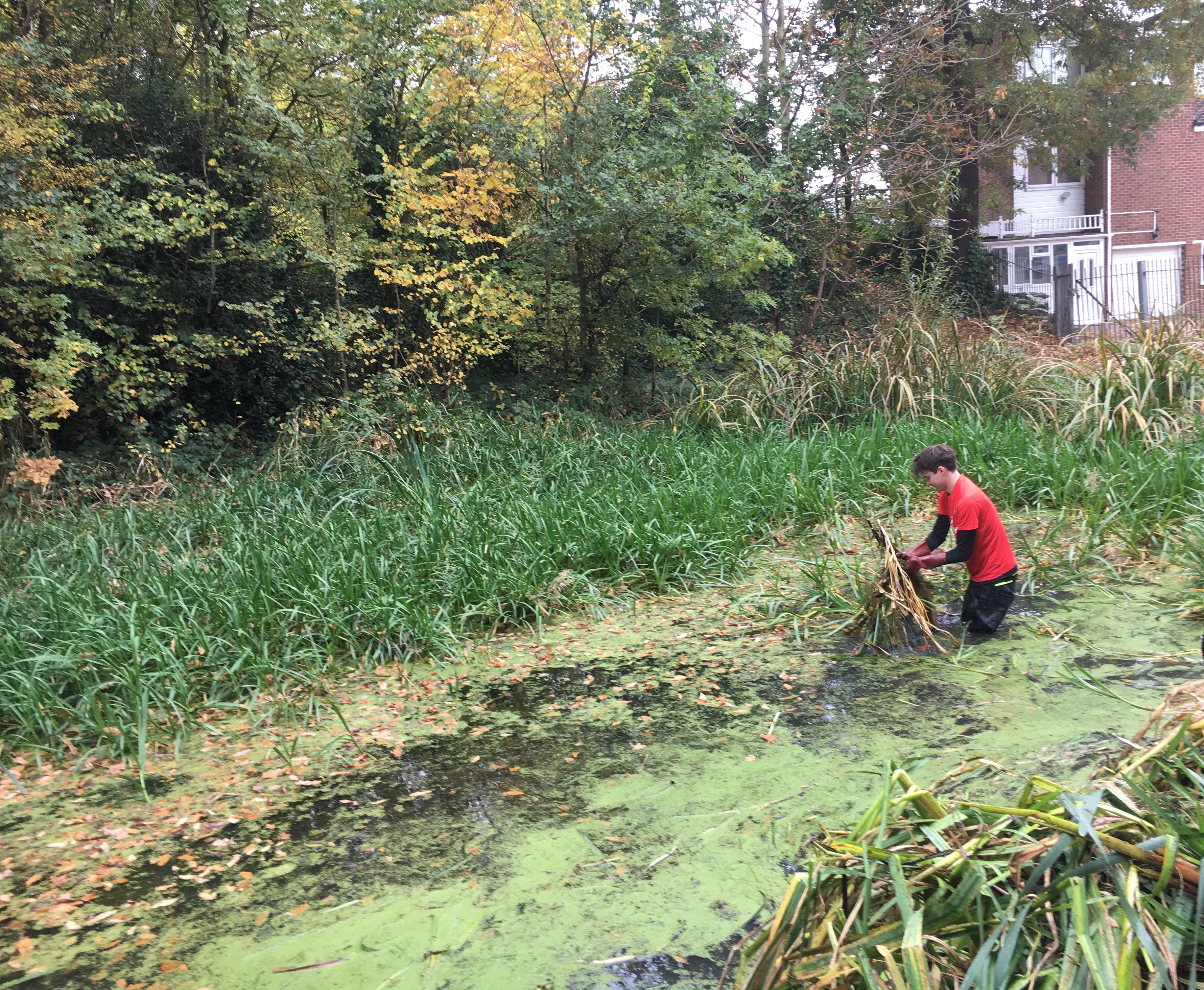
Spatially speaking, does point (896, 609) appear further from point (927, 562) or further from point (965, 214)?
point (965, 214)

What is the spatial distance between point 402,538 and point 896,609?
3.15m

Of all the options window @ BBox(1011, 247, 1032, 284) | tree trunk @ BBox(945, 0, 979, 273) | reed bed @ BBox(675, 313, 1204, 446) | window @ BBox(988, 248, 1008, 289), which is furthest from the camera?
window @ BBox(1011, 247, 1032, 284)

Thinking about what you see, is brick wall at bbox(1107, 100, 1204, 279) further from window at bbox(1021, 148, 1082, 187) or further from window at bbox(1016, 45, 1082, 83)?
window at bbox(1016, 45, 1082, 83)

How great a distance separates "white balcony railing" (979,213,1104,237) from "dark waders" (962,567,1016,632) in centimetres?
2072

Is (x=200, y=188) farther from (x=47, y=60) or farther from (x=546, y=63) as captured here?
(x=546, y=63)

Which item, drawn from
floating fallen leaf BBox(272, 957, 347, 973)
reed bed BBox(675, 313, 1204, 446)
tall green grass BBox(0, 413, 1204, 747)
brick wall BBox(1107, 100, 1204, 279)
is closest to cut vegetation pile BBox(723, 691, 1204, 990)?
floating fallen leaf BBox(272, 957, 347, 973)

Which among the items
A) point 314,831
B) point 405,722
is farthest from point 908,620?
point 314,831

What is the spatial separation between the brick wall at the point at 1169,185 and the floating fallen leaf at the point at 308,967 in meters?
24.3

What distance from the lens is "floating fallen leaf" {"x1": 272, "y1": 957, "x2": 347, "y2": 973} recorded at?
2314 millimetres

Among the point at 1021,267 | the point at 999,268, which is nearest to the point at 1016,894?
the point at 999,268

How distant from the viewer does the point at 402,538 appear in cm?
557

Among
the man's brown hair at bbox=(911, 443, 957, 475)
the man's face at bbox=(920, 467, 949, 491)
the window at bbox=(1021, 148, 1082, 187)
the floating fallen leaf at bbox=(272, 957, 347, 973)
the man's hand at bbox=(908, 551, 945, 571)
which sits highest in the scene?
the window at bbox=(1021, 148, 1082, 187)

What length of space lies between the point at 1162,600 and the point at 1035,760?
213 centimetres

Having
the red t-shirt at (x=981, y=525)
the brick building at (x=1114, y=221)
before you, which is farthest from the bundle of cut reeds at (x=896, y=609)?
the brick building at (x=1114, y=221)
